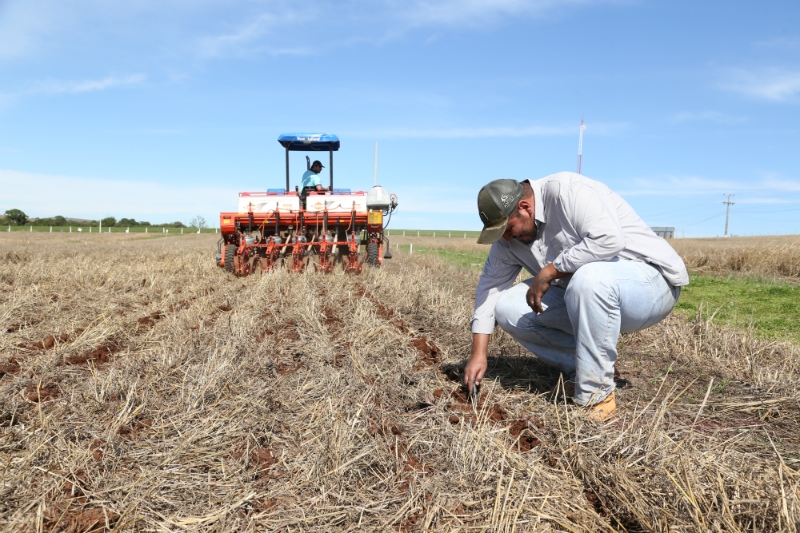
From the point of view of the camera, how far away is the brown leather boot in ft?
9.60

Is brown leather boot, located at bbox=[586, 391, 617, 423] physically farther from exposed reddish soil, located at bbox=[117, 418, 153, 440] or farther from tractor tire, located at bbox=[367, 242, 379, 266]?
tractor tire, located at bbox=[367, 242, 379, 266]

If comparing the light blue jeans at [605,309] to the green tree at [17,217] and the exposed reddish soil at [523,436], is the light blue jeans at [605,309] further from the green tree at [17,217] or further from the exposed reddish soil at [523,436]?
the green tree at [17,217]

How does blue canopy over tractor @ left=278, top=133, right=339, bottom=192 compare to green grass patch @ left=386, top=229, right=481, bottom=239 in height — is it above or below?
above

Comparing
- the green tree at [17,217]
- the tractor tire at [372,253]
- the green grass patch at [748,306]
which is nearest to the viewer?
the green grass patch at [748,306]

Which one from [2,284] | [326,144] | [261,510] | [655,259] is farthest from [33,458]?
[326,144]

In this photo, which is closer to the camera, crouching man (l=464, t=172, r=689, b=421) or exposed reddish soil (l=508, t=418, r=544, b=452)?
exposed reddish soil (l=508, t=418, r=544, b=452)

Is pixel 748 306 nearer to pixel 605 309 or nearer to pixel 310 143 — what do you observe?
pixel 605 309

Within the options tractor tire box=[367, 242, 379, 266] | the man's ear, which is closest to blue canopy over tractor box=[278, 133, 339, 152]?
tractor tire box=[367, 242, 379, 266]

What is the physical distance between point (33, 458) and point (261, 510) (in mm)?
1039

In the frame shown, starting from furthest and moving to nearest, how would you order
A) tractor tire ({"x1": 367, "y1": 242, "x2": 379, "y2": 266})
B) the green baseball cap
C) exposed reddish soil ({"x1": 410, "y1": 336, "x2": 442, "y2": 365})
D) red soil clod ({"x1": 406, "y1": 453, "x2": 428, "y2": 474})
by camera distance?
tractor tire ({"x1": 367, "y1": 242, "x2": 379, "y2": 266}) → exposed reddish soil ({"x1": 410, "y1": 336, "x2": 442, "y2": 365}) → the green baseball cap → red soil clod ({"x1": 406, "y1": 453, "x2": 428, "y2": 474})

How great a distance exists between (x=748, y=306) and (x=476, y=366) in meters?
6.27

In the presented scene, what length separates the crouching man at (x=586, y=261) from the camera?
3021 millimetres

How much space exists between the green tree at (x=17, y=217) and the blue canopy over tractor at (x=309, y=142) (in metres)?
60.2

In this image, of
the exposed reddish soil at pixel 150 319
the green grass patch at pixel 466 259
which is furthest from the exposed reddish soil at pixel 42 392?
the green grass patch at pixel 466 259
